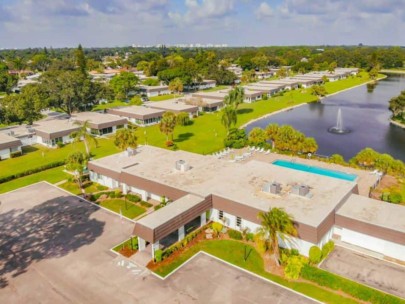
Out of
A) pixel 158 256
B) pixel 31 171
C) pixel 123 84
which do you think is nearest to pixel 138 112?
pixel 123 84

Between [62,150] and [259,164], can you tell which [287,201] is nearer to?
[259,164]

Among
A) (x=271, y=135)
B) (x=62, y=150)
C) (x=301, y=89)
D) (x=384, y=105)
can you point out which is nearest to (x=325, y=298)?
(x=271, y=135)

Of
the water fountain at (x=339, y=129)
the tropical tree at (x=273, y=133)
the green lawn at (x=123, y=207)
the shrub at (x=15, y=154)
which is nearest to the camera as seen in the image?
the green lawn at (x=123, y=207)

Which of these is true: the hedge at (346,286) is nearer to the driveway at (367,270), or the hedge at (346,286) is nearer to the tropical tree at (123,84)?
the driveway at (367,270)

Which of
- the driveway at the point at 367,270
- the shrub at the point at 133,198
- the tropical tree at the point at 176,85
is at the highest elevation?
the tropical tree at the point at 176,85

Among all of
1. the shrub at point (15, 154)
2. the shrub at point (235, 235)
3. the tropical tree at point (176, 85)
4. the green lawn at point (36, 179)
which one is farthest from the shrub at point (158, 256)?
the tropical tree at point (176, 85)

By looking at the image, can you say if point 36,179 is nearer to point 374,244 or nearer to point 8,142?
point 8,142
